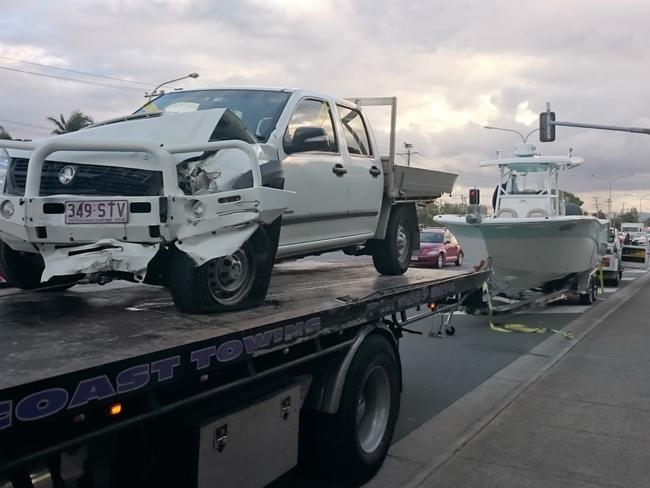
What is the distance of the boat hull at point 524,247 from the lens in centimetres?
1197

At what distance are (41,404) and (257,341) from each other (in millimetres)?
1346

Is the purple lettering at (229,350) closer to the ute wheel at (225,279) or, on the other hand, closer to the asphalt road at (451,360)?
the ute wheel at (225,279)

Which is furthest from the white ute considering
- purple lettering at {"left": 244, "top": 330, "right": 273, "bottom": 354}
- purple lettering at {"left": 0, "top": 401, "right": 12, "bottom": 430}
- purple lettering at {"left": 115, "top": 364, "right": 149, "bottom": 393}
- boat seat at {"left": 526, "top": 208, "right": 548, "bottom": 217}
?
boat seat at {"left": 526, "top": 208, "right": 548, "bottom": 217}

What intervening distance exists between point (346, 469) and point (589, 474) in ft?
5.88

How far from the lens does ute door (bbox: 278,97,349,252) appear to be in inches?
204

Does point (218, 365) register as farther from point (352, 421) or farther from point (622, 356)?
point (622, 356)

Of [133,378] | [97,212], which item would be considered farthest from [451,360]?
[133,378]

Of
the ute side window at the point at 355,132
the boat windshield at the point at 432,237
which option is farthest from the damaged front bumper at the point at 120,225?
the boat windshield at the point at 432,237

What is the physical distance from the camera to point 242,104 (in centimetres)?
546

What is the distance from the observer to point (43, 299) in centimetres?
436

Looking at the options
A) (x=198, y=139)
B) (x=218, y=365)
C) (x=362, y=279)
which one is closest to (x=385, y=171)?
(x=362, y=279)

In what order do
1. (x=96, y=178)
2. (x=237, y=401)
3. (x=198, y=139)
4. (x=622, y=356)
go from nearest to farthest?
1. (x=237, y=401)
2. (x=96, y=178)
3. (x=198, y=139)
4. (x=622, y=356)

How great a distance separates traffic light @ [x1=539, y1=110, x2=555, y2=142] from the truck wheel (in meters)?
20.1

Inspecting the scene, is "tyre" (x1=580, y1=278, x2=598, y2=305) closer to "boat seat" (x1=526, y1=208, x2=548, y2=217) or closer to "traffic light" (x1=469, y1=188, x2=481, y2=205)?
"boat seat" (x1=526, y1=208, x2=548, y2=217)
